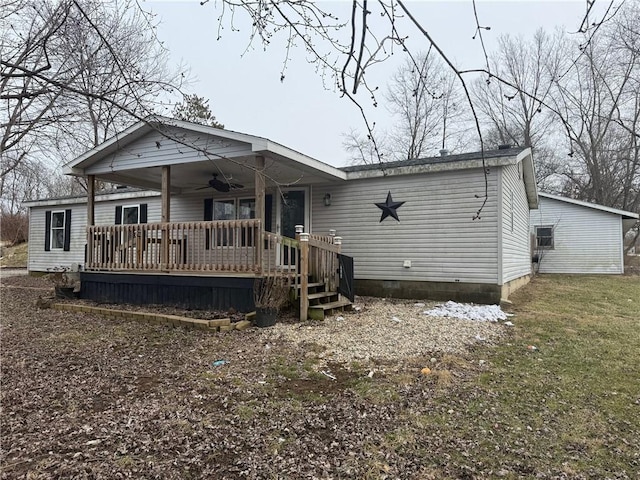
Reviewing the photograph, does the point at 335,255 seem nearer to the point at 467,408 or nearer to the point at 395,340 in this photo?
the point at 395,340

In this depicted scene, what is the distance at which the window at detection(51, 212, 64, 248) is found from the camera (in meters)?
15.0

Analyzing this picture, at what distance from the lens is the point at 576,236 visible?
17156 millimetres

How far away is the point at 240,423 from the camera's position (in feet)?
10.2

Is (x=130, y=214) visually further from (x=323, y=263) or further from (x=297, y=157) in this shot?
(x=323, y=263)

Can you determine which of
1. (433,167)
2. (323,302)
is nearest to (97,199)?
(323,302)

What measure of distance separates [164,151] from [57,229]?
386 inches

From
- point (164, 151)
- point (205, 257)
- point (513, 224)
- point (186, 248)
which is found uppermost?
point (164, 151)

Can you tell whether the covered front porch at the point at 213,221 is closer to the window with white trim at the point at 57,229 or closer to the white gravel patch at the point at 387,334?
the white gravel patch at the point at 387,334

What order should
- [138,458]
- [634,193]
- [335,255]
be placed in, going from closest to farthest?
[138,458] → [335,255] → [634,193]

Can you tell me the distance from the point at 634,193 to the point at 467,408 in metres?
26.1

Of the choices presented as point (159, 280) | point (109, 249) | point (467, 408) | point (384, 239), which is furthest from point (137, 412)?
point (384, 239)

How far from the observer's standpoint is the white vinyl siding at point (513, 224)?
29.1 feet

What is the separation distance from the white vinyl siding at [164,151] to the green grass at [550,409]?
17.4 ft

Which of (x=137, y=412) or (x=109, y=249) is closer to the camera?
(x=137, y=412)
